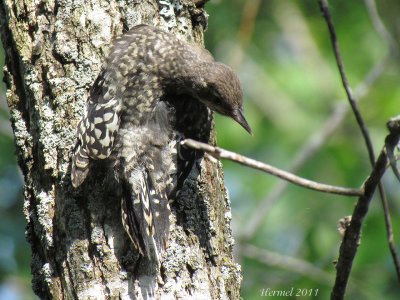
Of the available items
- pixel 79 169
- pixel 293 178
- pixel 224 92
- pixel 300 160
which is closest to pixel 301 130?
pixel 300 160

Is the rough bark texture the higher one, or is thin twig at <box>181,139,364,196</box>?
the rough bark texture

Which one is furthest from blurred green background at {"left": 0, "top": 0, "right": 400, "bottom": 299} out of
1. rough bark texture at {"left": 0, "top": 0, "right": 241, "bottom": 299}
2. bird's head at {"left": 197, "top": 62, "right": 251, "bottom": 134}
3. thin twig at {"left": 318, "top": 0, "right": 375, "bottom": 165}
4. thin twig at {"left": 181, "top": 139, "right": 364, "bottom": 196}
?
thin twig at {"left": 181, "top": 139, "right": 364, "bottom": 196}

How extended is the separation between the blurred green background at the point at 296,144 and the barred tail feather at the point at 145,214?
2.09m

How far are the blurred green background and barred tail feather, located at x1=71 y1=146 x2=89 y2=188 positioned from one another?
2311mm

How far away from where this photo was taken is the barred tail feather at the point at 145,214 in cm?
327

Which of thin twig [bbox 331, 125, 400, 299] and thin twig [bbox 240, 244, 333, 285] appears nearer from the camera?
thin twig [bbox 331, 125, 400, 299]

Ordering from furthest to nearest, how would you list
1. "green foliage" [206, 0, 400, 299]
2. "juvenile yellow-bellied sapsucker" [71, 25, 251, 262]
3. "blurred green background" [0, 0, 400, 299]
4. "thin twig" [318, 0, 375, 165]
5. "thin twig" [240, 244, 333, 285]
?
"green foliage" [206, 0, 400, 299] → "blurred green background" [0, 0, 400, 299] → "thin twig" [240, 244, 333, 285] → "juvenile yellow-bellied sapsucker" [71, 25, 251, 262] → "thin twig" [318, 0, 375, 165]

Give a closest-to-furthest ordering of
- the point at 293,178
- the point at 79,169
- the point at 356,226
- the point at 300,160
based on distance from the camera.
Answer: the point at 293,178
the point at 356,226
the point at 79,169
the point at 300,160

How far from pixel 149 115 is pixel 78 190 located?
20.7 inches

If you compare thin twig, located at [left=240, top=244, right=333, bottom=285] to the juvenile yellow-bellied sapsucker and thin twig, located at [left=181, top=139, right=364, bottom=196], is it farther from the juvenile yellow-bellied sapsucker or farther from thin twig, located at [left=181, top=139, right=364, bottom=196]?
thin twig, located at [left=181, top=139, right=364, bottom=196]

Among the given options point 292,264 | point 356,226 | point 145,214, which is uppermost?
point 292,264

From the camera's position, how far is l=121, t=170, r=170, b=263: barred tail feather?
3.27 meters

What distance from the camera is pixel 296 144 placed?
788 cm

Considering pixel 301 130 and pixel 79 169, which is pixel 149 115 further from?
pixel 301 130
